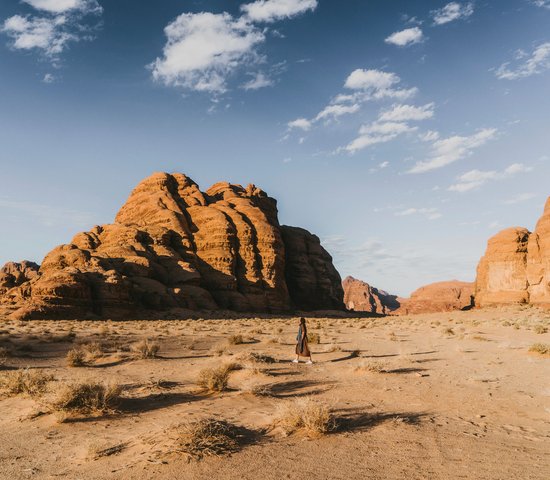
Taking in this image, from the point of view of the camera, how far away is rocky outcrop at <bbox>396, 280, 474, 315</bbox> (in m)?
99.3

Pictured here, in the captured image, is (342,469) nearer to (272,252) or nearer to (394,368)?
(394,368)

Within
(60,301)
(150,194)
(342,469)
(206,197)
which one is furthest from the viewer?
(206,197)

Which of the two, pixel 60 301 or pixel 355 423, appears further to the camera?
pixel 60 301

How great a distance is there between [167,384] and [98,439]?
453cm

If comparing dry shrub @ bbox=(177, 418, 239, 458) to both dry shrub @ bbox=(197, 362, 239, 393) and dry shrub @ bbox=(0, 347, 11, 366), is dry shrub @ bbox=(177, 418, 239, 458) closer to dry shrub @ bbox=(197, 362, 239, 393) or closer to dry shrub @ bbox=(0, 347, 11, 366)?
dry shrub @ bbox=(197, 362, 239, 393)

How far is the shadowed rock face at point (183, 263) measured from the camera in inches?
1594

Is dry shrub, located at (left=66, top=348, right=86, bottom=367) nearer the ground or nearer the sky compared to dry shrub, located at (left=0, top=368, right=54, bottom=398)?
nearer the ground

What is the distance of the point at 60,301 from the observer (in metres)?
37.8

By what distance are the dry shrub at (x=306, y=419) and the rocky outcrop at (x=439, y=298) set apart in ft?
321

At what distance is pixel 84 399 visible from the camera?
7.64 metres

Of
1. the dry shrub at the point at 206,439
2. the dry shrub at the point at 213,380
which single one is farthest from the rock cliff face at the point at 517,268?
the dry shrub at the point at 206,439

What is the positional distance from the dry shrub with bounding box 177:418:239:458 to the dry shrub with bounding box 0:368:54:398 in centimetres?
467

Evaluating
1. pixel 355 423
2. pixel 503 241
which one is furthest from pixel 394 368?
pixel 503 241

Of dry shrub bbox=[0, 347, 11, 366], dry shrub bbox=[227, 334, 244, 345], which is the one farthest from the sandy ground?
dry shrub bbox=[227, 334, 244, 345]
